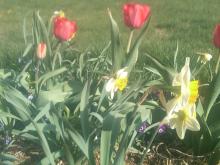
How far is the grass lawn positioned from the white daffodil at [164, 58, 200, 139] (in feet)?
7.97

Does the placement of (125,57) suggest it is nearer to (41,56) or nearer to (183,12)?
(41,56)

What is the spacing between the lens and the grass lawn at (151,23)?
5.26m

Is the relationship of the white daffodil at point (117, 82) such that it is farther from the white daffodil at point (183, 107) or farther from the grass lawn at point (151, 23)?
the grass lawn at point (151, 23)

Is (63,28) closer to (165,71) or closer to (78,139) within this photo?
(165,71)

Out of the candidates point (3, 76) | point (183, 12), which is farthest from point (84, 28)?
point (3, 76)

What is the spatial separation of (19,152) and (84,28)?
3.83 metres

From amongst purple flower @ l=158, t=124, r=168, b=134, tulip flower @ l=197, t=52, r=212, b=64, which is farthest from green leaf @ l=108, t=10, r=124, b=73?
purple flower @ l=158, t=124, r=168, b=134

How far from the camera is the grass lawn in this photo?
5.26 metres

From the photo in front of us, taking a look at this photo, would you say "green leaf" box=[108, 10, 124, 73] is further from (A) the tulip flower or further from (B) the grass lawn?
(B) the grass lawn

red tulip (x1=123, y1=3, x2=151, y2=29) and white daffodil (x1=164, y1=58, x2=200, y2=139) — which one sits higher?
red tulip (x1=123, y1=3, x2=151, y2=29)

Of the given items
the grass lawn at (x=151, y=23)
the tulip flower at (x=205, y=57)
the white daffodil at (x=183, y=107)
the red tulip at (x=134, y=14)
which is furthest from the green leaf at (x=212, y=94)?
the grass lawn at (x=151, y=23)

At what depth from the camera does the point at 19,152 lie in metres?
2.72

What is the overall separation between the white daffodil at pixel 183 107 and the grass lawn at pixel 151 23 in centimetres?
243

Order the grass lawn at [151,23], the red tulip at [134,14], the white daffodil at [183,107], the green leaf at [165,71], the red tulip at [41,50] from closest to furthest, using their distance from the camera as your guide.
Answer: the white daffodil at [183,107]
the green leaf at [165,71]
the red tulip at [134,14]
the red tulip at [41,50]
the grass lawn at [151,23]
